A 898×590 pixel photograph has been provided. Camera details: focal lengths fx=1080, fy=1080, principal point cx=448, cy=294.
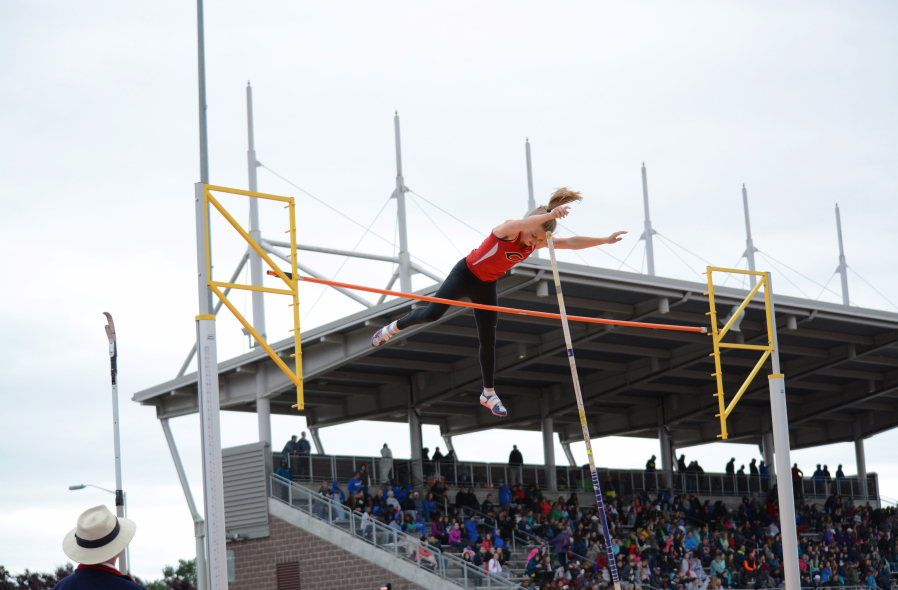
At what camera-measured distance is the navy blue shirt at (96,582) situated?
398 centimetres

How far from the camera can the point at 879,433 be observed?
116 ft

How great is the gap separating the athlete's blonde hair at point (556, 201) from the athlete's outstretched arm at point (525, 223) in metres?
0.14

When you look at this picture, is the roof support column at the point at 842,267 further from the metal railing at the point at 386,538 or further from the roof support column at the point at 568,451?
the metal railing at the point at 386,538

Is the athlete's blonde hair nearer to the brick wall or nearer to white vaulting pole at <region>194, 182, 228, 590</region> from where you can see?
white vaulting pole at <region>194, 182, 228, 590</region>

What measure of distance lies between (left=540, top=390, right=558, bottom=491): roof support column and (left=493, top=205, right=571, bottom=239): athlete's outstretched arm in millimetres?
19076

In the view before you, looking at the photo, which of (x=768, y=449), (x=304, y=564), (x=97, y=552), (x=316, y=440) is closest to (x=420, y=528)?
(x=304, y=564)

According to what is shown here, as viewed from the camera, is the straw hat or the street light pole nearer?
the straw hat

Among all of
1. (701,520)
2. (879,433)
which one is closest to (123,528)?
(701,520)

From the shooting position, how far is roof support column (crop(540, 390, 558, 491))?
2712 cm

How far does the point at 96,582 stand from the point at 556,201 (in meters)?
5.64

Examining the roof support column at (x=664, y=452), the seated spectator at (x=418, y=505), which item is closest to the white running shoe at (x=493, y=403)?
the seated spectator at (x=418, y=505)

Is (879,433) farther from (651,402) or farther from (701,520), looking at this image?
(701,520)

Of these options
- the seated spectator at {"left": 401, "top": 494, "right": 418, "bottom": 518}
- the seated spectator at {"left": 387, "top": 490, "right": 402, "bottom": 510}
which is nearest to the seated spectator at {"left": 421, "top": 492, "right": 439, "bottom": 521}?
the seated spectator at {"left": 401, "top": 494, "right": 418, "bottom": 518}

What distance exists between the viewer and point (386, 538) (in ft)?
66.3
